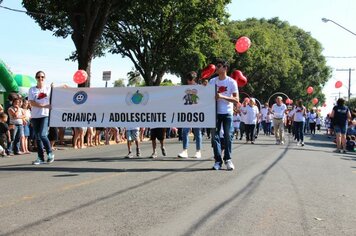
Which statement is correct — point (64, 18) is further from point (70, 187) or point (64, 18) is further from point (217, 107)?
point (70, 187)

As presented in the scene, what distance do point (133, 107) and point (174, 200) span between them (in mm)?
4739

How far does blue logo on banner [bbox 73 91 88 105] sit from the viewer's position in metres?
11.0

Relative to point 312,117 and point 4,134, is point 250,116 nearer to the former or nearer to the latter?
point 4,134

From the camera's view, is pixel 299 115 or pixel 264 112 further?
pixel 264 112

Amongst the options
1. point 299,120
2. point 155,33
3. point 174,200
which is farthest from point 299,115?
point 155,33

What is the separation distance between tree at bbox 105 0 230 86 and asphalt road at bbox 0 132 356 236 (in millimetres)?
20005

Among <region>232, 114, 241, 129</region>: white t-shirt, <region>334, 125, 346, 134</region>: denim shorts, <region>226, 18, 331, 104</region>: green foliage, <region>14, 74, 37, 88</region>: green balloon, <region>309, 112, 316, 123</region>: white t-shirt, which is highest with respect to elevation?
<region>226, 18, 331, 104</region>: green foliage

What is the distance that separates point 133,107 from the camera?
10.6m

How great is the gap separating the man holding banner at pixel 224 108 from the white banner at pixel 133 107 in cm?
28

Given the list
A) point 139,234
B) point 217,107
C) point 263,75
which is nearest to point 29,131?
point 217,107

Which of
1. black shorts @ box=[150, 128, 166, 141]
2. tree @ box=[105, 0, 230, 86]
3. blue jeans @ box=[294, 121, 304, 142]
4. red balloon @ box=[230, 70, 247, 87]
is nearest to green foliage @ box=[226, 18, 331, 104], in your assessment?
tree @ box=[105, 0, 230, 86]

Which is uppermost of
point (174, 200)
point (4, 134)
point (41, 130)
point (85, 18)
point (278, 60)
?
point (278, 60)

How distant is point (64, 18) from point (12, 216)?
66.7 feet

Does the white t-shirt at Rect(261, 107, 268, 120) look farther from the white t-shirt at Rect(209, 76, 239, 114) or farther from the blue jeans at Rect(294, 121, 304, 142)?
the white t-shirt at Rect(209, 76, 239, 114)
